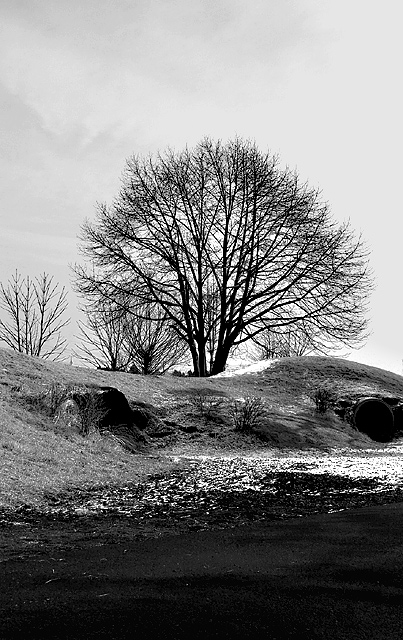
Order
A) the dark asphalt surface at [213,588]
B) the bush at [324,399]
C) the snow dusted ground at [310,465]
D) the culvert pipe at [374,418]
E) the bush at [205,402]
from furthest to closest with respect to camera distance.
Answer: the bush at [324,399], the culvert pipe at [374,418], the bush at [205,402], the snow dusted ground at [310,465], the dark asphalt surface at [213,588]

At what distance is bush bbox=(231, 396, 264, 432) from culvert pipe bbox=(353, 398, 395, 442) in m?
3.86

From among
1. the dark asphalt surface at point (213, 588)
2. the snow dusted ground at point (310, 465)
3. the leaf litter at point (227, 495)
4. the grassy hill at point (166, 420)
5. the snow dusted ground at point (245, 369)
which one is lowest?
the dark asphalt surface at point (213, 588)

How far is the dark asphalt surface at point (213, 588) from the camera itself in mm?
3877

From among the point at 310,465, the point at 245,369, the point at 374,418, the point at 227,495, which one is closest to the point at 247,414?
the point at 310,465

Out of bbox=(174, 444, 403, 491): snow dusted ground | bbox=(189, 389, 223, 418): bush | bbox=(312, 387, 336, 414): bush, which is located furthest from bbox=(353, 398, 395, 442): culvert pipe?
bbox=(189, 389, 223, 418): bush

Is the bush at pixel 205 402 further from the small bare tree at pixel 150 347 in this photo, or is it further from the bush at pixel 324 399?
the small bare tree at pixel 150 347

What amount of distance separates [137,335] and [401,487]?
86.3 feet

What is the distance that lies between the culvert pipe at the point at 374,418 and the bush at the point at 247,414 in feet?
12.7

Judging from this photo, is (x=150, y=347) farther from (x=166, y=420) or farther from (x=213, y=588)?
(x=213, y=588)

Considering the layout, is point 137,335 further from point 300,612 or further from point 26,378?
point 300,612

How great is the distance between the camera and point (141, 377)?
2059 cm

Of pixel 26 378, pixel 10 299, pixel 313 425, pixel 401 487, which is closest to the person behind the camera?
pixel 401 487

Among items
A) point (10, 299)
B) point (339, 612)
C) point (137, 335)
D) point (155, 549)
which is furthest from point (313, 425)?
point (10, 299)

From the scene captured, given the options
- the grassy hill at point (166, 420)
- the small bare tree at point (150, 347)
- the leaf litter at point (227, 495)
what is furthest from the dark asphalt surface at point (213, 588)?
the small bare tree at point (150, 347)
